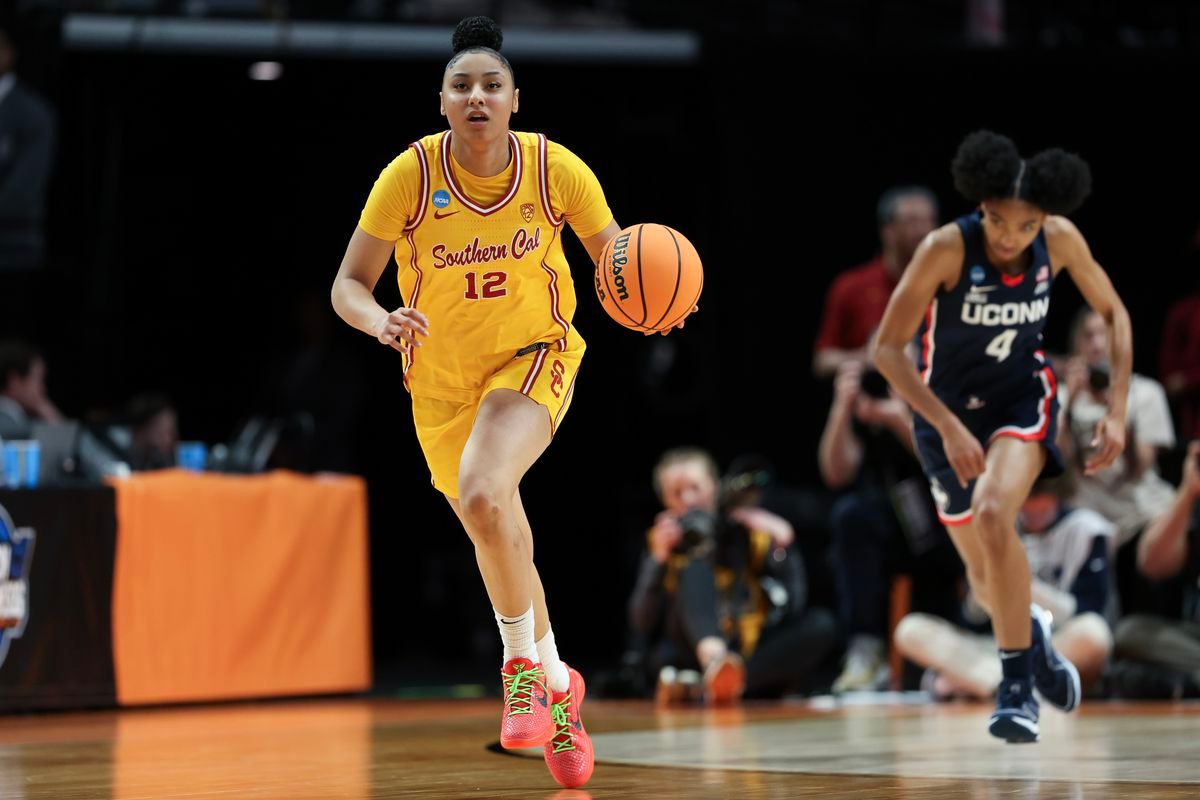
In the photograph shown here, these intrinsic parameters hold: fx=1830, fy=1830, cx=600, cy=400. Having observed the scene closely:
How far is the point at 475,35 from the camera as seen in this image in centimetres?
519

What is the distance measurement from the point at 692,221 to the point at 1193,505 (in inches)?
218

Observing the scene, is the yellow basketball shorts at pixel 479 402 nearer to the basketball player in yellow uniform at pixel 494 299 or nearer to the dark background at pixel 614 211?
the basketball player in yellow uniform at pixel 494 299

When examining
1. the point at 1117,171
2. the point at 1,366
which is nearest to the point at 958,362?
the point at 1,366

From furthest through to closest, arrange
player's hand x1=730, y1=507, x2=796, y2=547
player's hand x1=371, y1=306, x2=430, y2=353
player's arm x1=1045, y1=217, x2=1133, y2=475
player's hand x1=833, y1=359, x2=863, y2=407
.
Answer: player's hand x1=833, y1=359, x2=863, y2=407 < player's hand x1=730, y1=507, x2=796, y2=547 < player's arm x1=1045, y1=217, x2=1133, y2=475 < player's hand x1=371, y1=306, x2=430, y2=353

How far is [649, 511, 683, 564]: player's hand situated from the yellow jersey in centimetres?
346

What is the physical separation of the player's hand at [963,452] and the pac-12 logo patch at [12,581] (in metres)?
4.33

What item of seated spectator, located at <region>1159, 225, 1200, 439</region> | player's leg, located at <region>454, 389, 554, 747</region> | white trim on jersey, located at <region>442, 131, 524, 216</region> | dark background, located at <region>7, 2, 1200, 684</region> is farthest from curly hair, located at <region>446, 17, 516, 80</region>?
dark background, located at <region>7, 2, 1200, 684</region>

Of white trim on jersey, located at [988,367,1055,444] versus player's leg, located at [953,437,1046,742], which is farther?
white trim on jersey, located at [988,367,1055,444]

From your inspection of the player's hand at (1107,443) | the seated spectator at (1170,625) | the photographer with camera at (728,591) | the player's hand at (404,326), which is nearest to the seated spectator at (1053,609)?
the seated spectator at (1170,625)

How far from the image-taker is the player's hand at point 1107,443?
603 centimetres

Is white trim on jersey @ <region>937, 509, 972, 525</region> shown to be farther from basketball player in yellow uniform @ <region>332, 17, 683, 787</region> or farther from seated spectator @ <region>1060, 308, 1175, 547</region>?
seated spectator @ <region>1060, 308, 1175, 547</region>

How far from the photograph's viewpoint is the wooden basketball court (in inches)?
187

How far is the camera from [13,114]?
434 inches

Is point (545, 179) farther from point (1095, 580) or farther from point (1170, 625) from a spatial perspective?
point (1170, 625)
